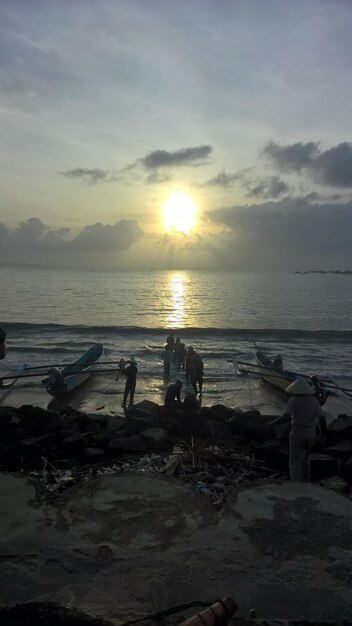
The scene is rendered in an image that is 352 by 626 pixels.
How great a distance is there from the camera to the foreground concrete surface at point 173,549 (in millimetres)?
4922

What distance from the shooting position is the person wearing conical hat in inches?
314

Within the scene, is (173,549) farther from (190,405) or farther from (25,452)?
(190,405)

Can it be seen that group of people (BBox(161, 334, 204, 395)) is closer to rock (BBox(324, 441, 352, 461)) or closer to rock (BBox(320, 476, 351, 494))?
rock (BBox(324, 441, 352, 461))

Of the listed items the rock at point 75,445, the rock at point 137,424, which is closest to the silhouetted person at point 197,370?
the rock at point 137,424

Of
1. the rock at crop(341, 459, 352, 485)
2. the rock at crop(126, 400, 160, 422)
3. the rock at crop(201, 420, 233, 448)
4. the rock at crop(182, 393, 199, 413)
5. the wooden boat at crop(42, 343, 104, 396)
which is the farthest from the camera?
the wooden boat at crop(42, 343, 104, 396)

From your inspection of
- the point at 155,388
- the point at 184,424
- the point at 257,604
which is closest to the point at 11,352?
the point at 155,388

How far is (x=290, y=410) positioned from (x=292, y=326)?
4136 cm

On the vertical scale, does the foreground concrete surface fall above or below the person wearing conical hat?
below

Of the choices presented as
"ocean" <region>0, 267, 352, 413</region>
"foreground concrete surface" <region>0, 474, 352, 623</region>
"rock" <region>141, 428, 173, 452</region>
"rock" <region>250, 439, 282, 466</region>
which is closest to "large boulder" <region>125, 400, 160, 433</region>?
"rock" <region>141, 428, 173, 452</region>

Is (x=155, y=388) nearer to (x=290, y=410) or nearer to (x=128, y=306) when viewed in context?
(x=290, y=410)

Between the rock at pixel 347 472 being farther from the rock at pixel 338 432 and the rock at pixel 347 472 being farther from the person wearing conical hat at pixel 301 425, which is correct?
the rock at pixel 338 432

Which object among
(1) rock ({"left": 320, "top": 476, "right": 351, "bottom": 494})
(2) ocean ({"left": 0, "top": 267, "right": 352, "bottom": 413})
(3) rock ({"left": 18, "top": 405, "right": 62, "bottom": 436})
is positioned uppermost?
(1) rock ({"left": 320, "top": 476, "right": 351, "bottom": 494})

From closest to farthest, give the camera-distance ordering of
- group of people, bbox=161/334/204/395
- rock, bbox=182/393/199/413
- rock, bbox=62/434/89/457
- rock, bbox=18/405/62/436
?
rock, bbox=62/434/89/457 < rock, bbox=18/405/62/436 < rock, bbox=182/393/199/413 < group of people, bbox=161/334/204/395

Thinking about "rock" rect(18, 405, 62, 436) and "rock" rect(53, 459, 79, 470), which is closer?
"rock" rect(53, 459, 79, 470)
